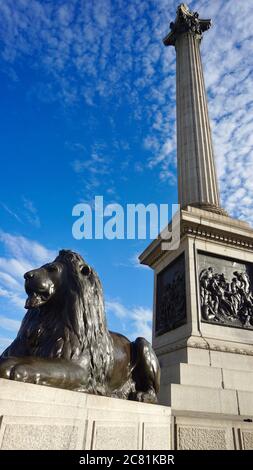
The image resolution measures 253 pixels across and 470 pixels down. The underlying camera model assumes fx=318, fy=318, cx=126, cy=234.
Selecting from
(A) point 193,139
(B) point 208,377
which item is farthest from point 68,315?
(A) point 193,139

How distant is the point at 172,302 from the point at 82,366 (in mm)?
6102

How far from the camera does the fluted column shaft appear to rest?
11.5 metres

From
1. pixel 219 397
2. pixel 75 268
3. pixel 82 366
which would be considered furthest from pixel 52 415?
pixel 219 397

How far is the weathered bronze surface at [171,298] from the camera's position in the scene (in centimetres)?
836

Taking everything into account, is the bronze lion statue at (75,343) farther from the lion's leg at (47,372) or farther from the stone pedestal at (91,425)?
the stone pedestal at (91,425)

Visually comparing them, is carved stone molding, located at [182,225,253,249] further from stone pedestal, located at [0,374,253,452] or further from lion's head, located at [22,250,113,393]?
lion's head, located at [22,250,113,393]

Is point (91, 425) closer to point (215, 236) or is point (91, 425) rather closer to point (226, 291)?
point (226, 291)

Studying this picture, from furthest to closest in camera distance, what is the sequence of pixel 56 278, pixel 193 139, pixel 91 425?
pixel 193 139
pixel 56 278
pixel 91 425

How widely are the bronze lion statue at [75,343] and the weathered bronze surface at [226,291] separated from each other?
4.20 m

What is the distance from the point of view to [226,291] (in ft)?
27.6

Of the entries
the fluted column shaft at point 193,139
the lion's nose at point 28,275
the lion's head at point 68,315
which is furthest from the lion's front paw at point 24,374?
the fluted column shaft at point 193,139

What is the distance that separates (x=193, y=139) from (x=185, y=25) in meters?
8.97

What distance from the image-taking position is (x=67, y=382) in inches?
107

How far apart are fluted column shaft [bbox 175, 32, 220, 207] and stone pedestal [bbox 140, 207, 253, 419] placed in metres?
2.19
